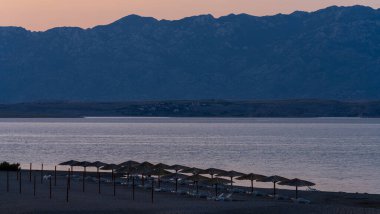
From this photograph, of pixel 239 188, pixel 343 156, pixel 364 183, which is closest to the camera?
pixel 239 188

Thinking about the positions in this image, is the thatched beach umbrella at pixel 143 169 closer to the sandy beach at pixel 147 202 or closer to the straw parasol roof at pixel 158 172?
the straw parasol roof at pixel 158 172

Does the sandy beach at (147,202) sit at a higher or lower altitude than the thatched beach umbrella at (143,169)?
lower

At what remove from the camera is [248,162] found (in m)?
76.9

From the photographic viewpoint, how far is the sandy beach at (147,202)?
37.2m

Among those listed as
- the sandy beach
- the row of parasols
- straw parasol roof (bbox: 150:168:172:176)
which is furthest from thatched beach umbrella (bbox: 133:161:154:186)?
the sandy beach

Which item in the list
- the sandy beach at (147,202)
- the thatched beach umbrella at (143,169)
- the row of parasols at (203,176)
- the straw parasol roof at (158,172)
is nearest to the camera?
the sandy beach at (147,202)

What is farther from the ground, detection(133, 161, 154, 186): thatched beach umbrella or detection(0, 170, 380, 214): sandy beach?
detection(133, 161, 154, 186): thatched beach umbrella

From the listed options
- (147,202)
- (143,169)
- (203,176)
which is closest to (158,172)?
(143,169)

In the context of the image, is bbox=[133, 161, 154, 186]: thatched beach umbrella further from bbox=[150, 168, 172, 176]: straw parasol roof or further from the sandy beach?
the sandy beach

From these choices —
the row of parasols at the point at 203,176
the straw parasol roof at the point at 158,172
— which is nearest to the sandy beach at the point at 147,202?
the row of parasols at the point at 203,176

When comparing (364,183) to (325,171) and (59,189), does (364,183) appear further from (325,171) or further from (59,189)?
(59,189)

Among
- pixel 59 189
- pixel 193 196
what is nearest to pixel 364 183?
pixel 193 196

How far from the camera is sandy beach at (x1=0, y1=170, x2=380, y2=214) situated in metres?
37.2

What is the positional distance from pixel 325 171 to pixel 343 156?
20681 mm
